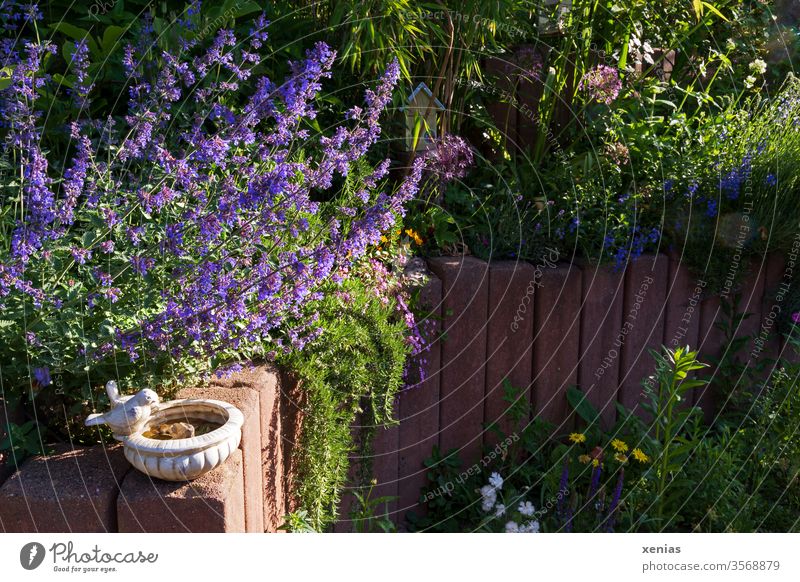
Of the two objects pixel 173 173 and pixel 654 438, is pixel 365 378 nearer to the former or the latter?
pixel 173 173

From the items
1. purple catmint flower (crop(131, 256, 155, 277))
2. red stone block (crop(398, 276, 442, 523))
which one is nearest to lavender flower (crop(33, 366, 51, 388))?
purple catmint flower (crop(131, 256, 155, 277))

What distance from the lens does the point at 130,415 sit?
209cm

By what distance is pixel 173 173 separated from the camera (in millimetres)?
2277

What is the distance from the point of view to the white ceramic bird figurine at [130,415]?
6.83 ft

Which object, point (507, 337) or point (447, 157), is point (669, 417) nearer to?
point (507, 337)

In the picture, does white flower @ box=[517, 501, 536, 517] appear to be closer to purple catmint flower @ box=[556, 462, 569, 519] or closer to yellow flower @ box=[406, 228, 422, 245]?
purple catmint flower @ box=[556, 462, 569, 519]

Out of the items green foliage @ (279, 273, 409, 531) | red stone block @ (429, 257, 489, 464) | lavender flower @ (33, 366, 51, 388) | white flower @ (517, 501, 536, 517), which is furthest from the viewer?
red stone block @ (429, 257, 489, 464)

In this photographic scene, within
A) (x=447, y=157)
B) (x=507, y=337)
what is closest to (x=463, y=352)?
(x=507, y=337)

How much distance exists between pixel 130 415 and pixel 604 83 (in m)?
2.55

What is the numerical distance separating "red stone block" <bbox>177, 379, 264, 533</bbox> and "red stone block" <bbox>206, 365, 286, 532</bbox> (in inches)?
1.1

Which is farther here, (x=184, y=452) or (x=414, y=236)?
(x=414, y=236)

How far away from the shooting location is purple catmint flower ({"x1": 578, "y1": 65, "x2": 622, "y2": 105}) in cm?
374

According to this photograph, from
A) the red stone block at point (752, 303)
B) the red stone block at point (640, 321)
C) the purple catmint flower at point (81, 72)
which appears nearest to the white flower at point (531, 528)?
the red stone block at point (640, 321)

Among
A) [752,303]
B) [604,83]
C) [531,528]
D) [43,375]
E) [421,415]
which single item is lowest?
[531,528]
